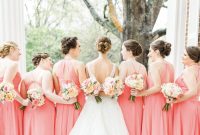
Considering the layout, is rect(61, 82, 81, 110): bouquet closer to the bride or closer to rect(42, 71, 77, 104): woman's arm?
rect(42, 71, 77, 104): woman's arm

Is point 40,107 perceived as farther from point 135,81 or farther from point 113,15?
point 113,15

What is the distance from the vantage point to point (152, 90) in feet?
13.1

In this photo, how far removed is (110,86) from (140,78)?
13.1 inches

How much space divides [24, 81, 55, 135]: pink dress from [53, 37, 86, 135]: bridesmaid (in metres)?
0.08

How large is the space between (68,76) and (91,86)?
11.5 inches

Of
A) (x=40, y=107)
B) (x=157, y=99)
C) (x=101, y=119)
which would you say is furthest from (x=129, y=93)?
(x=40, y=107)

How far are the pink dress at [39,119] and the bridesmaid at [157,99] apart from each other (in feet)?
3.28

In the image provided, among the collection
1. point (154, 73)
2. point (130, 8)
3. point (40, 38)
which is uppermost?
point (130, 8)

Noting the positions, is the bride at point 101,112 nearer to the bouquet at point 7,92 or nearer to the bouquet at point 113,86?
the bouquet at point 113,86

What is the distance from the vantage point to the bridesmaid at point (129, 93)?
408 centimetres

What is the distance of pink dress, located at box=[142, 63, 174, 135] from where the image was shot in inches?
159

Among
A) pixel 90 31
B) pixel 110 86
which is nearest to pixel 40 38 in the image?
pixel 90 31

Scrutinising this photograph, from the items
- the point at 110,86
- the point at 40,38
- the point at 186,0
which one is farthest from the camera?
the point at 40,38

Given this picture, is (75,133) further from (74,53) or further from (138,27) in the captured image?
(138,27)
